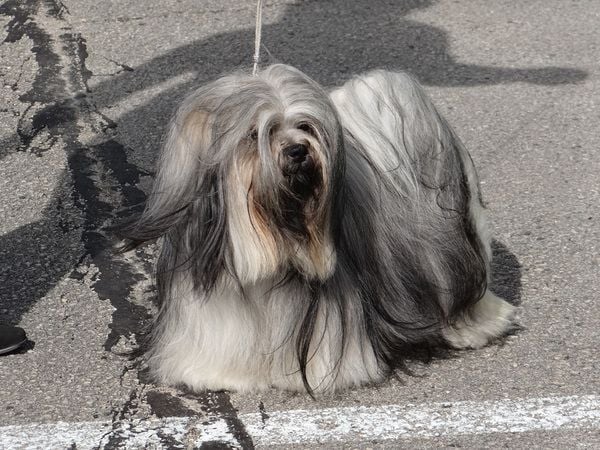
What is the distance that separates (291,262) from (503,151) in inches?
98.2

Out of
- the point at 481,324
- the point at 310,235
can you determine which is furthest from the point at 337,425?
the point at 481,324

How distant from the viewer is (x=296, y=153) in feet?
10.9

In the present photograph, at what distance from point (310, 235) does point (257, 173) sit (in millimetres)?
264

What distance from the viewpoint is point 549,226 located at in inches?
196

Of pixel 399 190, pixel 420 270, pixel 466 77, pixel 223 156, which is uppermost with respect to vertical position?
pixel 223 156

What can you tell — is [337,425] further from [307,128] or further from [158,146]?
[158,146]

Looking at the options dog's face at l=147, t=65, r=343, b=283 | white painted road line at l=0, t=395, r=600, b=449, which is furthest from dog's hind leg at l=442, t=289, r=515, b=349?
dog's face at l=147, t=65, r=343, b=283

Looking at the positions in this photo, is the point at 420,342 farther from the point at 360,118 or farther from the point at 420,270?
the point at 360,118

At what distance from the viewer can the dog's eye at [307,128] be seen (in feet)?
11.1

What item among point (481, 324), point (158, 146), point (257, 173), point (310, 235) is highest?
point (257, 173)

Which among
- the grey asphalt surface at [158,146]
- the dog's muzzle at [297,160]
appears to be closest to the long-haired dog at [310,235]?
the dog's muzzle at [297,160]

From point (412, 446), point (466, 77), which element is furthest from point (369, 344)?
point (466, 77)

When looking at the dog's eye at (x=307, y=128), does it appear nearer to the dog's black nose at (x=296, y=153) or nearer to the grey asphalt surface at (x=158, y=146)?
the dog's black nose at (x=296, y=153)

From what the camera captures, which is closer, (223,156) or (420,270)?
(223,156)
